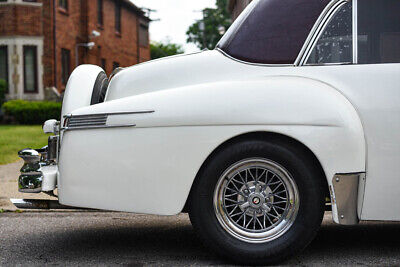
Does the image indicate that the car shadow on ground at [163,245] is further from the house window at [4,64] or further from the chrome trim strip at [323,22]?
the house window at [4,64]

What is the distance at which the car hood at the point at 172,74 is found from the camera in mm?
4219

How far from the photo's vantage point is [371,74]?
4.00 meters

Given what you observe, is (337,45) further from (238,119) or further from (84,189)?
(84,189)

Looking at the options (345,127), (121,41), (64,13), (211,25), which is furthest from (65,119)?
(211,25)

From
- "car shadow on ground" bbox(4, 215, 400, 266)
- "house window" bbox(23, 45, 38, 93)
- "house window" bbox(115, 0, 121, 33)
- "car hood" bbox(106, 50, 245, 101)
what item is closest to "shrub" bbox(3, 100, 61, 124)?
"house window" bbox(23, 45, 38, 93)

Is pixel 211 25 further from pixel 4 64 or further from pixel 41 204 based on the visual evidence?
pixel 41 204

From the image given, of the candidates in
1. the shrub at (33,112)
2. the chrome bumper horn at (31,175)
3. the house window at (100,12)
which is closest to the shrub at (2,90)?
the shrub at (33,112)

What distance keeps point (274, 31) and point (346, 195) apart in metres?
1.22

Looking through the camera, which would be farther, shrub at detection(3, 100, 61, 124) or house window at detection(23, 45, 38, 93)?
house window at detection(23, 45, 38, 93)

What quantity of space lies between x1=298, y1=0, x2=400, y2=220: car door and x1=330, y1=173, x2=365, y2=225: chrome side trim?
0.17 feet

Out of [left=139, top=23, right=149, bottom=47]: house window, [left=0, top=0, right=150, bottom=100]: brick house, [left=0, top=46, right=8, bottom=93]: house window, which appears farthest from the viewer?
[left=139, top=23, right=149, bottom=47]: house window

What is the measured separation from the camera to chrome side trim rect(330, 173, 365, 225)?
385 cm

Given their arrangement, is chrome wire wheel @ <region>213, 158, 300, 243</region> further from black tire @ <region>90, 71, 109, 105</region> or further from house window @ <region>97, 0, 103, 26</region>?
house window @ <region>97, 0, 103, 26</region>

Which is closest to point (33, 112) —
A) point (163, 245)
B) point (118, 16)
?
point (118, 16)
